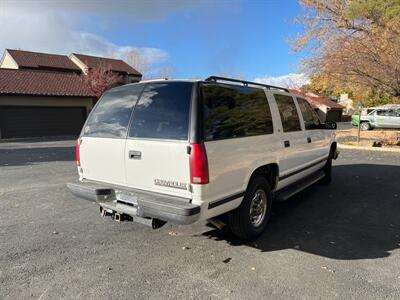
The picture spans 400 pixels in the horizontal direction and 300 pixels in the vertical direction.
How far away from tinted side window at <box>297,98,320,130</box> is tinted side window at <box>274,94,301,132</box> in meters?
0.38

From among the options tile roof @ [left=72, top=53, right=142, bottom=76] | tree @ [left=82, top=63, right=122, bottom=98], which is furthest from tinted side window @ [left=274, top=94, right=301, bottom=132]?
tile roof @ [left=72, top=53, right=142, bottom=76]

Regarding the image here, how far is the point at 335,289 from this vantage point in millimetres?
3314

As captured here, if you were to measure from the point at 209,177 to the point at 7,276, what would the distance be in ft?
7.88

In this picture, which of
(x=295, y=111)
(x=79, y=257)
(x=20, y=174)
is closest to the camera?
(x=79, y=257)

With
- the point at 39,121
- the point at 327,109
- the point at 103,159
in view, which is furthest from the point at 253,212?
the point at 327,109

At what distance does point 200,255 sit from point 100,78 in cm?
3347

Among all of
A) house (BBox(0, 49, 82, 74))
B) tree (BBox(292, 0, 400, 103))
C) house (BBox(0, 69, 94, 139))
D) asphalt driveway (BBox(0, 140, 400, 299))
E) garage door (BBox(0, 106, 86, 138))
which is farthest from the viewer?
house (BBox(0, 49, 82, 74))

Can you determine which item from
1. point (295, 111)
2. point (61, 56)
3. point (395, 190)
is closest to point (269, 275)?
point (295, 111)

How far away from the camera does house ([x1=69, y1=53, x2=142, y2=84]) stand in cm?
3869

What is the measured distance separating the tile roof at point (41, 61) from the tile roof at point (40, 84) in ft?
32.3

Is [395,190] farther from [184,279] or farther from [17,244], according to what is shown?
[17,244]

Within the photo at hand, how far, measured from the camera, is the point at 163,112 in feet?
12.7

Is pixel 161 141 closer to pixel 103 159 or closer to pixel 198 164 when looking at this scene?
pixel 198 164

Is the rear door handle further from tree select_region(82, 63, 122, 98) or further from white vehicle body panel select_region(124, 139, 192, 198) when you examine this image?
tree select_region(82, 63, 122, 98)
